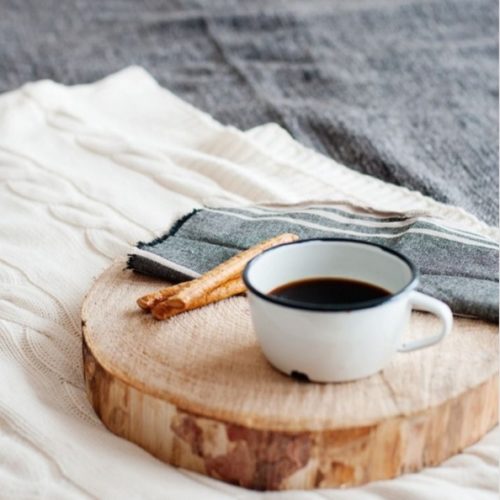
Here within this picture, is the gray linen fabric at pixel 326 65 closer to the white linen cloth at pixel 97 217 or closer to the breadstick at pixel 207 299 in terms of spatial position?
the white linen cloth at pixel 97 217

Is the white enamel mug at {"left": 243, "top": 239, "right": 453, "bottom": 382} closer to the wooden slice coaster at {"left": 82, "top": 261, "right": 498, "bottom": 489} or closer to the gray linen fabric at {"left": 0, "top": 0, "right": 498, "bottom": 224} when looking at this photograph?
the wooden slice coaster at {"left": 82, "top": 261, "right": 498, "bottom": 489}

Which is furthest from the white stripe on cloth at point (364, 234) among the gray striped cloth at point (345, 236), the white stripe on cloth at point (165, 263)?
the white stripe on cloth at point (165, 263)

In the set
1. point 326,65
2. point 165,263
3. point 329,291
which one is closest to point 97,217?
point 165,263

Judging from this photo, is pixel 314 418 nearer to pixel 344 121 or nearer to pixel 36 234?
pixel 36 234

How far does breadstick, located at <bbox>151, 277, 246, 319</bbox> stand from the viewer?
2.49ft

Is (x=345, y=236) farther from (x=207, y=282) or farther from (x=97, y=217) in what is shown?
(x=97, y=217)

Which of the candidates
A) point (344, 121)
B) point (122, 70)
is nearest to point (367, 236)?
point (344, 121)

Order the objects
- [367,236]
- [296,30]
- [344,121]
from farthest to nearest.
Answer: [296,30], [344,121], [367,236]

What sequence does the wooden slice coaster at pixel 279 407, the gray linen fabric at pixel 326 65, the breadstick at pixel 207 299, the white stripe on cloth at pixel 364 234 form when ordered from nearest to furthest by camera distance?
the wooden slice coaster at pixel 279 407 → the breadstick at pixel 207 299 → the white stripe on cloth at pixel 364 234 → the gray linen fabric at pixel 326 65

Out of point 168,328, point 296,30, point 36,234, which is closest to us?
point 168,328

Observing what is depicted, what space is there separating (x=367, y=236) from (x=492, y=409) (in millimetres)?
241

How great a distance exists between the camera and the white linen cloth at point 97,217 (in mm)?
676

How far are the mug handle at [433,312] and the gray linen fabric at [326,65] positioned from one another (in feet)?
1.37

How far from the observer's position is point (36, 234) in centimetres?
103
